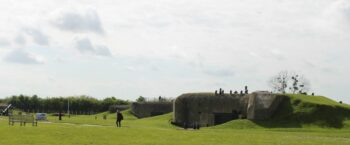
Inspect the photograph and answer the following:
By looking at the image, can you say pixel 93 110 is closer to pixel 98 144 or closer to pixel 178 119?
pixel 178 119

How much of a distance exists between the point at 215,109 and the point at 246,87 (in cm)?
548

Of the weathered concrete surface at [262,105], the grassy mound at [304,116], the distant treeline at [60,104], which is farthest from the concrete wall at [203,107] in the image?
the distant treeline at [60,104]

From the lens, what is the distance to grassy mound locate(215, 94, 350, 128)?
204 ft

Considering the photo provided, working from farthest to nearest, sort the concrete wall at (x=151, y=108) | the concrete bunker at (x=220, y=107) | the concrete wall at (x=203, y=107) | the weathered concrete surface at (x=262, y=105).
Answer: the concrete wall at (x=151, y=108), the concrete wall at (x=203, y=107), the concrete bunker at (x=220, y=107), the weathered concrete surface at (x=262, y=105)

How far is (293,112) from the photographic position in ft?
214

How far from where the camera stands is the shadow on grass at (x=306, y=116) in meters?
62.2

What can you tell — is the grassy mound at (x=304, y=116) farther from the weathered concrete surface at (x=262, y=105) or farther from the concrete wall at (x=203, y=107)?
the concrete wall at (x=203, y=107)

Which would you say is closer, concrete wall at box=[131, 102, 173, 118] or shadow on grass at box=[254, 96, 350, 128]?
shadow on grass at box=[254, 96, 350, 128]

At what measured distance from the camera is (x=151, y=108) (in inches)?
4208

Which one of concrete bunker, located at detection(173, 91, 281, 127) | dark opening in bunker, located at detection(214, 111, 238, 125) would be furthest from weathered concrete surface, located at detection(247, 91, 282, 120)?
dark opening in bunker, located at detection(214, 111, 238, 125)

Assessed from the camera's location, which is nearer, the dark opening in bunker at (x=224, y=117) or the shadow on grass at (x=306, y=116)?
the shadow on grass at (x=306, y=116)

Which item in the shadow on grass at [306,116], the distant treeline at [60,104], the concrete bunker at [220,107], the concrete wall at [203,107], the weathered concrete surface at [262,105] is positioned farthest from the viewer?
the distant treeline at [60,104]

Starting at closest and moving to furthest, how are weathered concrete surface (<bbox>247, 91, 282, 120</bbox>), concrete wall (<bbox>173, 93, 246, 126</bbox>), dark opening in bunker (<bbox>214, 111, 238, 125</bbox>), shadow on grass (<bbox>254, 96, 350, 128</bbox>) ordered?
shadow on grass (<bbox>254, 96, 350, 128</bbox>) < weathered concrete surface (<bbox>247, 91, 282, 120</bbox>) < dark opening in bunker (<bbox>214, 111, 238, 125</bbox>) < concrete wall (<bbox>173, 93, 246, 126</bbox>)

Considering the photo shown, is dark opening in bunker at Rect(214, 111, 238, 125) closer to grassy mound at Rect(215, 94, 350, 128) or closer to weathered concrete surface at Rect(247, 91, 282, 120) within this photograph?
weathered concrete surface at Rect(247, 91, 282, 120)
